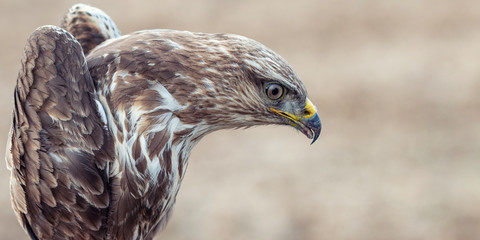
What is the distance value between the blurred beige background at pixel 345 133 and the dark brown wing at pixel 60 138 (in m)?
6.96

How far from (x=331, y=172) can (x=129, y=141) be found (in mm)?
8552

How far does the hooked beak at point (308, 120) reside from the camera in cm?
404

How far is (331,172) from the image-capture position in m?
12.0

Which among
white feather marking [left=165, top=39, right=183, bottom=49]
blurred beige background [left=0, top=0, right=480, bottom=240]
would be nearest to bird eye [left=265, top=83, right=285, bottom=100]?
white feather marking [left=165, top=39, right=183, bottom=49]

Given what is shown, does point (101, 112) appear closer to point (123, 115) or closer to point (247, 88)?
point (123, 115)

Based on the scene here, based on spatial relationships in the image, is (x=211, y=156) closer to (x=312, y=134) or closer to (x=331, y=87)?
(x=331, y=87)

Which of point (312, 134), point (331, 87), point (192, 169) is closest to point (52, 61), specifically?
point (312, 134)

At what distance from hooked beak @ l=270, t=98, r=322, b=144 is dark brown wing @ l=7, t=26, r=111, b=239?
109 centimetres

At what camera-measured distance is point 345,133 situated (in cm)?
1322

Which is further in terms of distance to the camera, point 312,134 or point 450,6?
point 450,6

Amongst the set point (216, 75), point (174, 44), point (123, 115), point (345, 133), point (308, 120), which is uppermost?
point (174, 44)

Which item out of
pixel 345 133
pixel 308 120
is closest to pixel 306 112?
pixel 308 120

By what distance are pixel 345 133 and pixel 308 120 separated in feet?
30.5

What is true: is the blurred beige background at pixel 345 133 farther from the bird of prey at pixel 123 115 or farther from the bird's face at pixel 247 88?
the bird of prey at pixel 123 115
